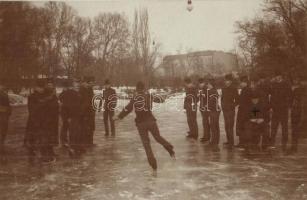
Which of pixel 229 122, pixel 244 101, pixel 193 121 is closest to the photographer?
pixel 244 101

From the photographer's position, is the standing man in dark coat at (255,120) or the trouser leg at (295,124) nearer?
the standing man in dark coat at (255,120)

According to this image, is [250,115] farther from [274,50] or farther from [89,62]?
[89,62]

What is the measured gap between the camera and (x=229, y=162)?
28.1ft

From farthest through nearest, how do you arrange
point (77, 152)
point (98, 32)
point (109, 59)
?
point (109, 59) → point (98, 32) → point (77, 152)

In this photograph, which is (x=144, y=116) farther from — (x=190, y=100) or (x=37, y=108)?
(x=190, y=100)

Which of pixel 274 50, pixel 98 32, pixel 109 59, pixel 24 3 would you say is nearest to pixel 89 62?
pixel 98 32

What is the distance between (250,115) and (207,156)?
1397mm

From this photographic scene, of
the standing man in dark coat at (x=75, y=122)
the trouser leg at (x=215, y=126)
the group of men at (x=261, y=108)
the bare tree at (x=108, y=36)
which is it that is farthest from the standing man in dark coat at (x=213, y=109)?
the bare tree at (x=108, y=36)

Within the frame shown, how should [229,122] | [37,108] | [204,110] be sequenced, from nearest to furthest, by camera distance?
1. [37,108]
2. [229,122]
3. [204,110]

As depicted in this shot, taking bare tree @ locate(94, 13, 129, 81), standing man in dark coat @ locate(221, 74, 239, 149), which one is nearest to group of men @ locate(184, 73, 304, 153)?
standing man in dark coat @ locate(221, 74, 239, 149)

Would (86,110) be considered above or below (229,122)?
above

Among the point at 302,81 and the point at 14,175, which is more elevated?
the point at 302,81

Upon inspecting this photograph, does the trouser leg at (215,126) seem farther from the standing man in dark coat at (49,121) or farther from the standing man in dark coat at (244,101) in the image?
the standing man in dark coat at (49,121)

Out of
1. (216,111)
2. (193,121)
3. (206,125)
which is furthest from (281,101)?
(193,121)
